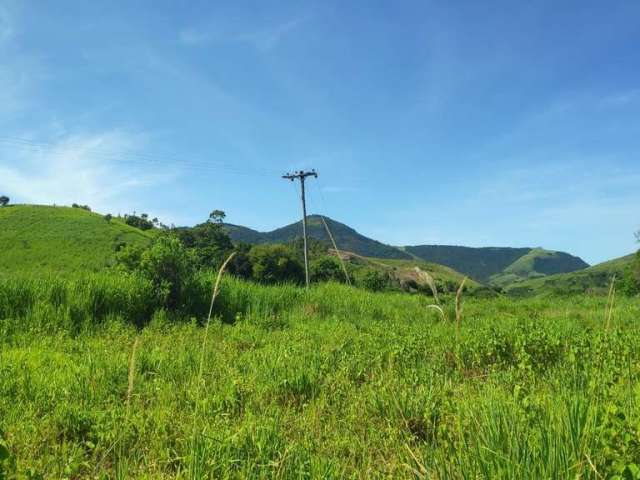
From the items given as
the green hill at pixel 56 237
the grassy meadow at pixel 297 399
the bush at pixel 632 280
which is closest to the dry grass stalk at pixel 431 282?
the grassy meadow at pixel 297 399

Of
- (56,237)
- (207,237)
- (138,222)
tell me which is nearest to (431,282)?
(207,237)

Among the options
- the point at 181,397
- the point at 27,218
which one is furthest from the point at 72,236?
the point at 181,397

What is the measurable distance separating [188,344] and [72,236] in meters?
86.4

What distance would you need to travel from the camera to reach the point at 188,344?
7.49 meters

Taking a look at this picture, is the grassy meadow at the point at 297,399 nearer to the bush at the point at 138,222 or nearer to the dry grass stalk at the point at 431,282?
the dry grass stalk at the point at 431,282

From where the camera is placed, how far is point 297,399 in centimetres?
483

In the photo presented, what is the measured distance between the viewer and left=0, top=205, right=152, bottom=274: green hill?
74.5 meters

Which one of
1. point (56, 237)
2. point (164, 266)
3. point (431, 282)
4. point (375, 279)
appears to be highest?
point (56, 237)

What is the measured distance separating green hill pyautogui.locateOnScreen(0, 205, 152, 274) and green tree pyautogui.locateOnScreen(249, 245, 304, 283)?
24206mm

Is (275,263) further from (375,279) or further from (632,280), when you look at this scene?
(632,280)

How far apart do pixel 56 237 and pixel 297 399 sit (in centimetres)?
9017

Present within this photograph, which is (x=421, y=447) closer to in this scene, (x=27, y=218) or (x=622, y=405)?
(x=622, y=405)

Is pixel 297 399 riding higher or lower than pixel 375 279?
lower

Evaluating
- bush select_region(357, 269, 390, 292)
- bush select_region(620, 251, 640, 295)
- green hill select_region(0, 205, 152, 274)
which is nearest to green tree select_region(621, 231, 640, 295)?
bush select_region(620, 251, 640, 295)
